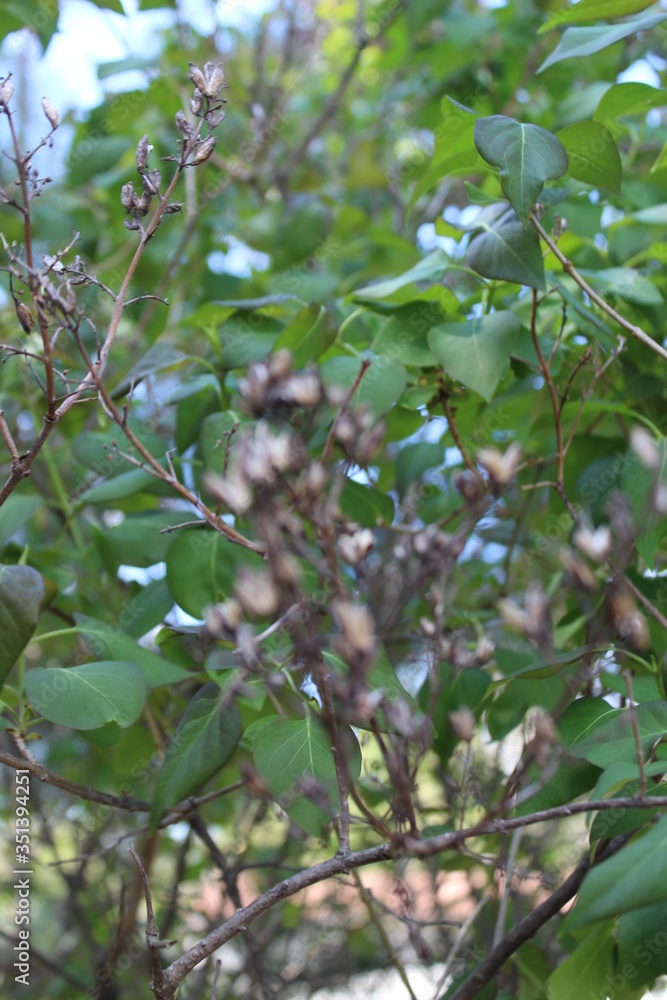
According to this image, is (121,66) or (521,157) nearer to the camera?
(521,157)

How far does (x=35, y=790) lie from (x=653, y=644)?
46.7 inches

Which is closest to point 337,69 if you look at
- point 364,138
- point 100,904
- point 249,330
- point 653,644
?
point 364,138

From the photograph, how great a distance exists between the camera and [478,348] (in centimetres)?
62

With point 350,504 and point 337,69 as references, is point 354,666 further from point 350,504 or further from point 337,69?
point 337,69

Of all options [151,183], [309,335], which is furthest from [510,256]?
[151,183]

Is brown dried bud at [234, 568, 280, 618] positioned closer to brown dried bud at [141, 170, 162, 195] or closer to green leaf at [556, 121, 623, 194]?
brown dried bud at [141, 170, 162, 195]

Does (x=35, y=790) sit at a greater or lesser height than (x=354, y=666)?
greater

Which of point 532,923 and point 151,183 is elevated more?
point 151,183

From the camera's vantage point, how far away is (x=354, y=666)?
0.32 meters

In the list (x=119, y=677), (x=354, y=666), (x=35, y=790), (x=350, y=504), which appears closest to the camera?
(x=354, y=666)

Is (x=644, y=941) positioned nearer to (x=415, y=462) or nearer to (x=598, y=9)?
(x=415, y=462)

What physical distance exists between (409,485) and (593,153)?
1.24 ft

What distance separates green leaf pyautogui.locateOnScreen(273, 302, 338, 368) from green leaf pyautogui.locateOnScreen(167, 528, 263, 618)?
6.6 inches

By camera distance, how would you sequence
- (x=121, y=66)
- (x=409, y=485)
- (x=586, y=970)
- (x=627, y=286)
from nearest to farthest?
(x=586, y=970) < (x=627, y=286) < (x=409, y=485) < (x=121, y=66)
